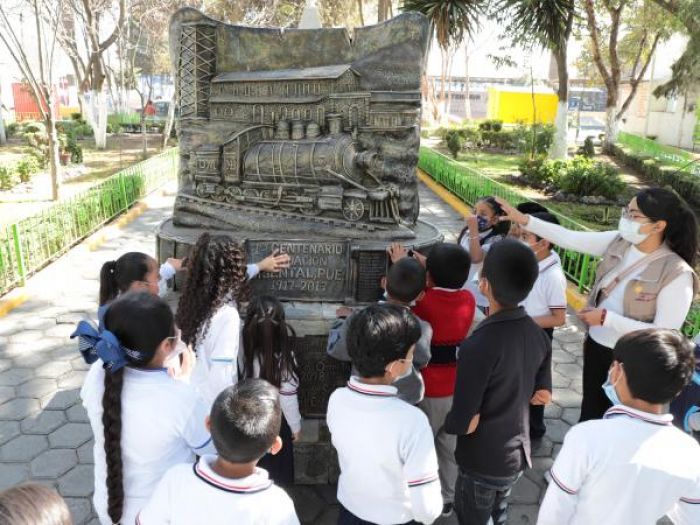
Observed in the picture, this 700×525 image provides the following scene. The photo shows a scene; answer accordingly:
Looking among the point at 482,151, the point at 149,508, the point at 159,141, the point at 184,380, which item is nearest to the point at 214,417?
the point at 149,508

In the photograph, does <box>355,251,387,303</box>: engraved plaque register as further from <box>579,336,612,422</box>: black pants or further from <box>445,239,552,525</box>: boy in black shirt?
<box>445,239,552,525</box>: boy in black shirt

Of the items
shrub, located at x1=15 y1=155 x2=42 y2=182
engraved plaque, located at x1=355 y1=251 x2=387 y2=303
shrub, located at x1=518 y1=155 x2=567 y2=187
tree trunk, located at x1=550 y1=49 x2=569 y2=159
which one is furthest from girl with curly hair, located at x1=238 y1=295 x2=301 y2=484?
tree trunk, located at x1=550 y1=49 x2=569 y2=159

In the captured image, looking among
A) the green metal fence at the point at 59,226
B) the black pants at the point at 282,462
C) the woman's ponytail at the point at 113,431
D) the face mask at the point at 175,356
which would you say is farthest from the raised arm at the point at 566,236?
the green metal fence at the point at 59,226

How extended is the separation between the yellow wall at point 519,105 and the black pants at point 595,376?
29743mm

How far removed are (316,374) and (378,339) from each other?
162 cm

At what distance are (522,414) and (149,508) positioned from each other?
146 cm

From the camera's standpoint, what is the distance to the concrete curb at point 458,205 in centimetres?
613

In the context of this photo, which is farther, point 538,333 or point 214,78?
point 214,78

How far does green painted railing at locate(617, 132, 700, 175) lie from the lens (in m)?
16.5

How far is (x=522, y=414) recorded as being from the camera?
2287mm

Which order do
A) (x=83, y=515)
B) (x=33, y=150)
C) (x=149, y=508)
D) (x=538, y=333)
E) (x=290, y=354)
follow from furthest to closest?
(x=33, y=150) < (x=83, y=515) < (x=290, y=354) < (x=538, y=333) < (x=149, y=508)

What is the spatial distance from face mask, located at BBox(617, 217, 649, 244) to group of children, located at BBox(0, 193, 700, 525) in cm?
85

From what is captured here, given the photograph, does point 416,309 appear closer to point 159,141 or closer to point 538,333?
point 538,333

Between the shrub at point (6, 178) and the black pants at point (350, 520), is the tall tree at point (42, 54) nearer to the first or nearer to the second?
the shrub at point (6, 178)
